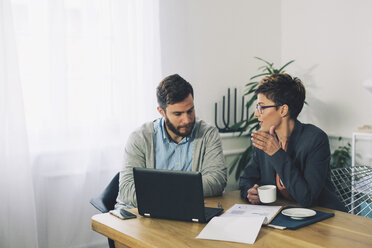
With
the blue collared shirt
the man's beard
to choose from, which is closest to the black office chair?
the blue collared shirt

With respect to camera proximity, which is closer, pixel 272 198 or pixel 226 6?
pixel 272 198

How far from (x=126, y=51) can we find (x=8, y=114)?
3.01ft

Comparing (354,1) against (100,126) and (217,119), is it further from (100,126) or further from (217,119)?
(100,126)

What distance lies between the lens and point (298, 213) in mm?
1521

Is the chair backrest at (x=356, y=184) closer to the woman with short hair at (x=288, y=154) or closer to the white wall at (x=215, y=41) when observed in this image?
the woman with short hair at (x=288, y=154)

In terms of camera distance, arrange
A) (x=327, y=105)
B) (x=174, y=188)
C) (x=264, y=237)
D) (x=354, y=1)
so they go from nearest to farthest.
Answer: (x=264, y=237) → (x=174, y=188) → (x=354, y=1) → (x=327, y=105)

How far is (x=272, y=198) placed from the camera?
163 cm

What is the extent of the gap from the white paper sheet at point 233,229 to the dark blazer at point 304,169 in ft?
1.09

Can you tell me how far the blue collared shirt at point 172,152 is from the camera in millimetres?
2148

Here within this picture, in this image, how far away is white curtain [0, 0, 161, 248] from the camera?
8.02 ft

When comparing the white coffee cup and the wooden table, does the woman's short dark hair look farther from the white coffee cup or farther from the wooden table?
the wooden table

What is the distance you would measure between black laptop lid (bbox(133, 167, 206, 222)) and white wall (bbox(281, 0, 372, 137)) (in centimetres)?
216

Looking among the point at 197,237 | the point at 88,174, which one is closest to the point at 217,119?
the point at 88,174

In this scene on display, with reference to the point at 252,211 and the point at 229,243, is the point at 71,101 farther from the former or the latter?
the point at 229,243
